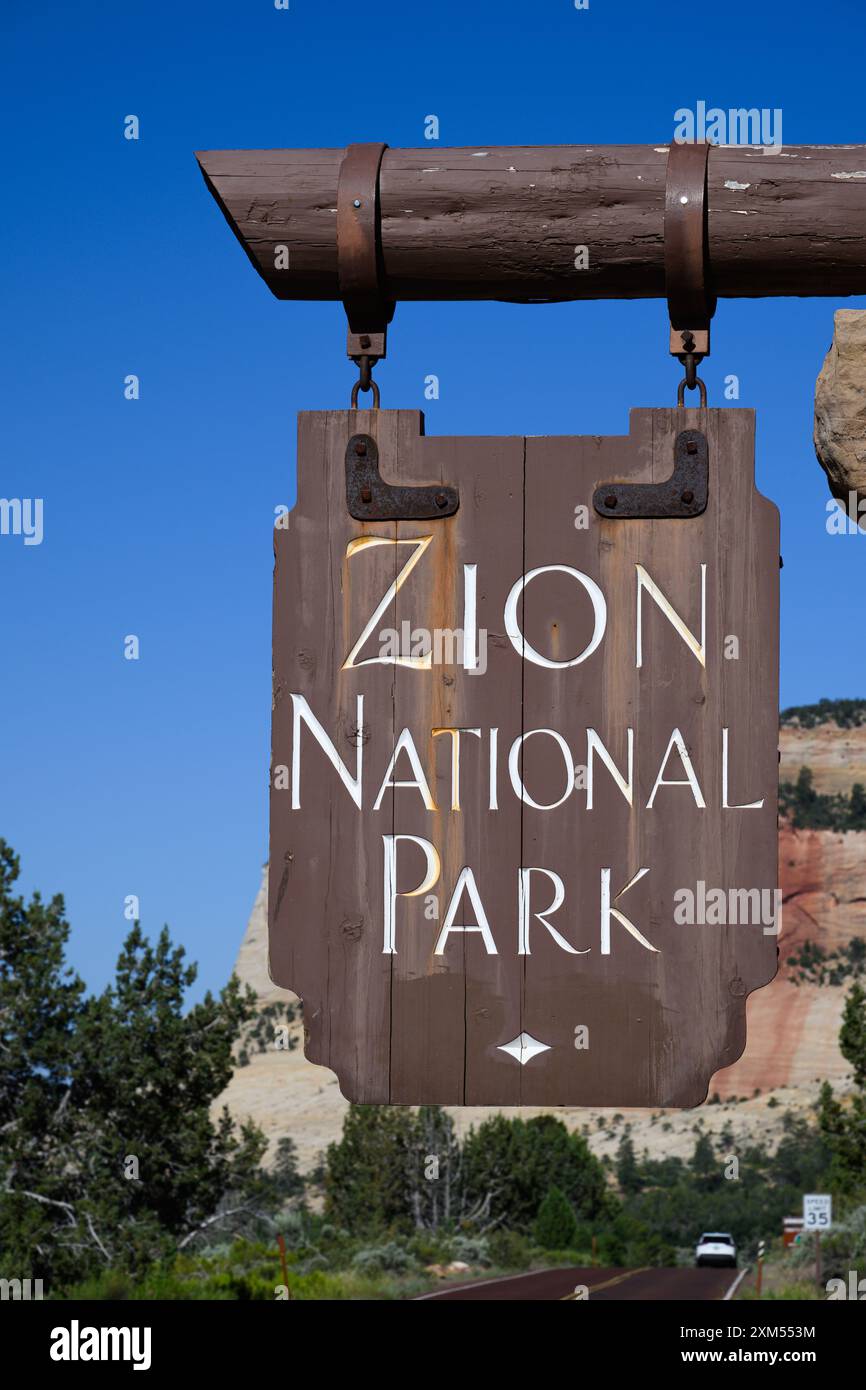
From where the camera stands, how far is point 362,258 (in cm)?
314

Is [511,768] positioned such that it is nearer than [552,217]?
Yes

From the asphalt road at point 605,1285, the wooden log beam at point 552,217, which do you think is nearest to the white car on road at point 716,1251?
the asphalt road at point 605,1285

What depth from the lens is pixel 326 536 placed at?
120 inches

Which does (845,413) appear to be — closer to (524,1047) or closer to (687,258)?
(687,258)

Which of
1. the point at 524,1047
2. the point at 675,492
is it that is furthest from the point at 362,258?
the point at 524,1047

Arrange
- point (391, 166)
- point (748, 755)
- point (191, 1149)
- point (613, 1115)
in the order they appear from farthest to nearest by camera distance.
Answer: point (613, 1115), point (191, 1149), point (391, 166), point (748, 755)

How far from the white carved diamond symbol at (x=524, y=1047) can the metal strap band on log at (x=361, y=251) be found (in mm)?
1228

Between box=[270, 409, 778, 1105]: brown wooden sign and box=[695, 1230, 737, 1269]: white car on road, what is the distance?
39956 mm

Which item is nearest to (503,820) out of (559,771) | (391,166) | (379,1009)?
(559,771)

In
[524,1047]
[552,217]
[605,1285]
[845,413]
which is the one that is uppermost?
[552,217]

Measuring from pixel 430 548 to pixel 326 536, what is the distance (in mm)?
183

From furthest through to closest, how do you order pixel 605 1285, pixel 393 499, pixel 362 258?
pixel 605 1285 → pixel 362 258 → pixel 393 499

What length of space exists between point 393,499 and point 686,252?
2.21 ft
